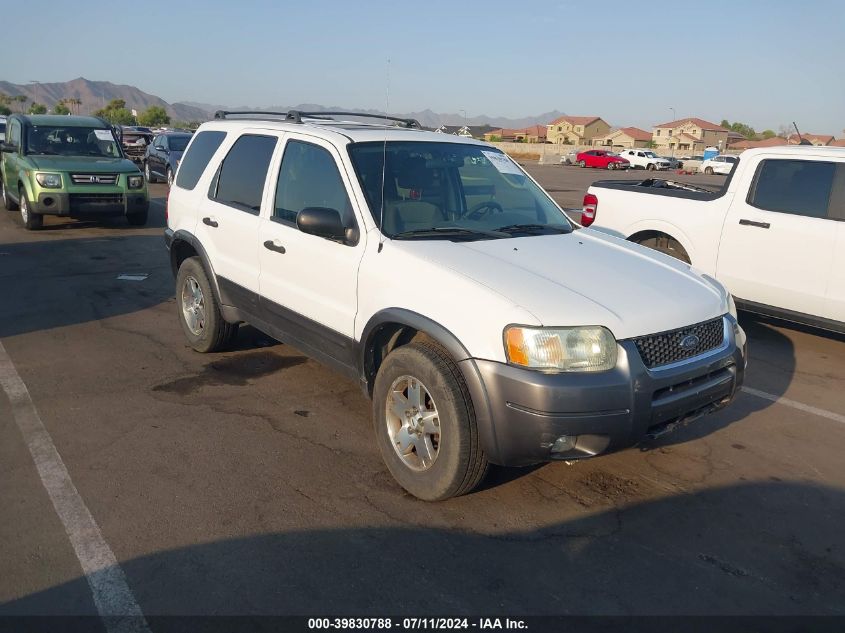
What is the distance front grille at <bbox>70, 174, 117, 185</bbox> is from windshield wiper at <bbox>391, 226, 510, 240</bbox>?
9.51 m

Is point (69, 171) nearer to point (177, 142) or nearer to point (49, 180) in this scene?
point (49, 180)

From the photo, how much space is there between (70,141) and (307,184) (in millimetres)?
9820

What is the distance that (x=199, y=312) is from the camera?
6.12 m

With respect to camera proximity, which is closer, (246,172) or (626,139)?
(246,172)

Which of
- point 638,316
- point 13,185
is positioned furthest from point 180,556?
point 13,185

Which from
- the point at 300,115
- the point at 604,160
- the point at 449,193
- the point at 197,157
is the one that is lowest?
the point at 449,193

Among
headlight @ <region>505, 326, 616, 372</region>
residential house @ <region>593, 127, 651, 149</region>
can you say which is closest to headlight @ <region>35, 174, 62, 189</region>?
headlight @ <region>505, 326, 616, 372</region>

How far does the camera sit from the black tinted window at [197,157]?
5.93 metres

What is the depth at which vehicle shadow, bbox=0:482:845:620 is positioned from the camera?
296cm

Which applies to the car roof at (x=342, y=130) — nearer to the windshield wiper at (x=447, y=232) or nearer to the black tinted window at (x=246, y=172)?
the black tinted window at (x=246, y=172)

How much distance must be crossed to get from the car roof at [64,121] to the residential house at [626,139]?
332ft

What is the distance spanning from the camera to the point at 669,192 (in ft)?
25.1

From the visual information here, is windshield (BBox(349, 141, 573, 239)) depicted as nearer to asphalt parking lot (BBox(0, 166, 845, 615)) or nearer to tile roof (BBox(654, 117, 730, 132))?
asphalt parking lot (BBox(0, 166, 845, 615))

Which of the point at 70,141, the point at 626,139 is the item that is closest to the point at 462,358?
the point at 70,141
